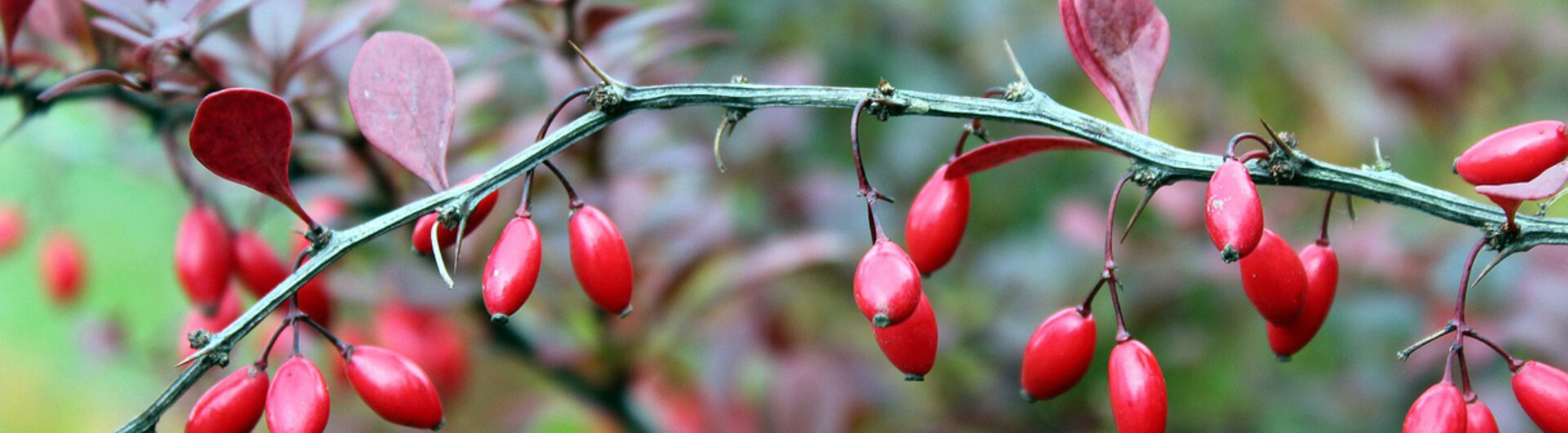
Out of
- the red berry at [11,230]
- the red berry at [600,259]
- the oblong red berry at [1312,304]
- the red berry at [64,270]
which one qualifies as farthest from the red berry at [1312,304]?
the red berry at [11,230]

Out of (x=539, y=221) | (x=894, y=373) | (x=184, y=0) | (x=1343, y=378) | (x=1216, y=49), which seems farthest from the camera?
(x=1216, y=49)

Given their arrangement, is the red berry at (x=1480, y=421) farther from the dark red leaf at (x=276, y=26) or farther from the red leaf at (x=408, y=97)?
the dark red leaf at (x=276, y=26)

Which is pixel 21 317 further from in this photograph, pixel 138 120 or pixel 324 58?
pixel 324 58

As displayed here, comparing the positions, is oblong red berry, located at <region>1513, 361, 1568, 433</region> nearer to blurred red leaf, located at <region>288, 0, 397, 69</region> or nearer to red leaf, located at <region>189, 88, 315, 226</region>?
red leaf, located at <region>189, 88, 315, 226</region>

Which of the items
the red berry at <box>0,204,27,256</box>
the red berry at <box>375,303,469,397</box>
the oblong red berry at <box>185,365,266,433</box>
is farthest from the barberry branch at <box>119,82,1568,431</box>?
the red berry at <box>0,204,27,256</box>

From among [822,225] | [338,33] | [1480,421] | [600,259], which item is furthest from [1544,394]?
[822,225]

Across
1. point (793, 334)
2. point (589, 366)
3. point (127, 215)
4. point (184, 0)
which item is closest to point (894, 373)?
point (793, 334)
